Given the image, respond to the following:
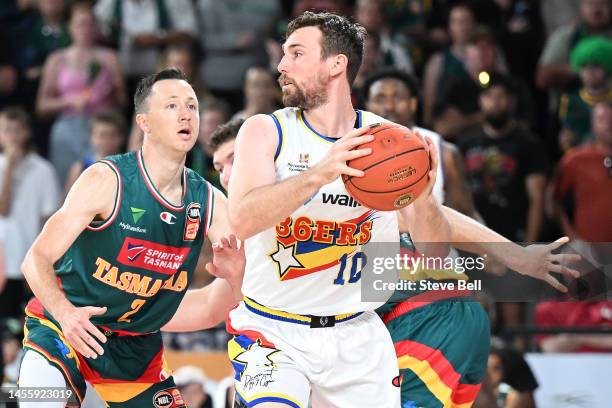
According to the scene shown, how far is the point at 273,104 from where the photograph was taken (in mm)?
9875

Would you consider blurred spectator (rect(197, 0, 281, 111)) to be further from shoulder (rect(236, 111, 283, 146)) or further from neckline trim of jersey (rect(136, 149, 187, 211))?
shoulder (rect(236, 111, 283, 146))

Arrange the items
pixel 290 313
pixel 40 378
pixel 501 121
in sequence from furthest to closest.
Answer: pixel 501 121, pixel 40 378, pixel 290 313

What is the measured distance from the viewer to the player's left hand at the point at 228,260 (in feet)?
17.8

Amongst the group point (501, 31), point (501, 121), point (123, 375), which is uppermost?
point (501, 31)

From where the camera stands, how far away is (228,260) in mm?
5480

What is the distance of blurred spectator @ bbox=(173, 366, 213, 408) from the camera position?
299 inches

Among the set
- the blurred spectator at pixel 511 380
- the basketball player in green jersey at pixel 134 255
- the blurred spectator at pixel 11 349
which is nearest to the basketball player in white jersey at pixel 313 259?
the basketball player in green jersey at pixel 134 255

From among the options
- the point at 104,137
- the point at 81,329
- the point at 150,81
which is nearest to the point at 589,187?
the point at 104,137

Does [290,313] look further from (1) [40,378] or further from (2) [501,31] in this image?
(2) [501,31]

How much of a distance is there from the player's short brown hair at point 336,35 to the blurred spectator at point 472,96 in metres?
4.91

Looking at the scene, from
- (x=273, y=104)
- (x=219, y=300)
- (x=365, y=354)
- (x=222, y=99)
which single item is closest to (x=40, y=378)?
(x=219, y=300)

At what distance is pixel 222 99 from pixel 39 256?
18.4 feet

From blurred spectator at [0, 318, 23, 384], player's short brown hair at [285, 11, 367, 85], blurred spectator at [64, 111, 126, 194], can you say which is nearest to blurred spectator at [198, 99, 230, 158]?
blurred spectator at [64, 111, 126, 194]

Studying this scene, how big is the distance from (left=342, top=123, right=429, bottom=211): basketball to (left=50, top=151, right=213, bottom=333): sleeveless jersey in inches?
56.0
